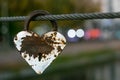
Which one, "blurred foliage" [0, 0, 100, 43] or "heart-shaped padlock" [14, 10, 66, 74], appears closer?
"heart-shaped padlock" [14, 10, 66, 74]

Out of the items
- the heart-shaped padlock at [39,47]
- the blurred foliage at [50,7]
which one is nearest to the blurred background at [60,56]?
the blurred foliage at [50,7]

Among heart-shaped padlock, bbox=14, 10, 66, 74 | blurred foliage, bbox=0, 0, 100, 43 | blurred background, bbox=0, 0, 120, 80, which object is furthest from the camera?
blurred foliage, bbox=0, 0, 100, 43

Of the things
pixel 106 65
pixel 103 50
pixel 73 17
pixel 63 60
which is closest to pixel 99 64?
pixel 106 65

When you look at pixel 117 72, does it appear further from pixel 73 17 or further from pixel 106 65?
pixel 73 17

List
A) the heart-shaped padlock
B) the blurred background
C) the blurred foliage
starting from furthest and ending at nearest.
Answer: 1. the blurred foliage
2. the blurred background
3. the heart-shaped padlock

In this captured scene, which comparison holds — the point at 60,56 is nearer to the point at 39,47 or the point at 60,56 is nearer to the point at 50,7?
the point at 50,7

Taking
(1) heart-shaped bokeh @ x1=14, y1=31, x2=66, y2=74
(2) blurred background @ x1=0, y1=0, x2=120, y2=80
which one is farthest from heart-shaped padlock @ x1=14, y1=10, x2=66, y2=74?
(2) blurred background @ x1=0, y1=0, x2=120, y2=80

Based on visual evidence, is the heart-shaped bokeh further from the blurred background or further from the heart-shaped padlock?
the blurred background

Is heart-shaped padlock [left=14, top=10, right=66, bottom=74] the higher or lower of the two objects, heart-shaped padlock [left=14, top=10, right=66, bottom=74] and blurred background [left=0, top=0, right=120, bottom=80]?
the higher
